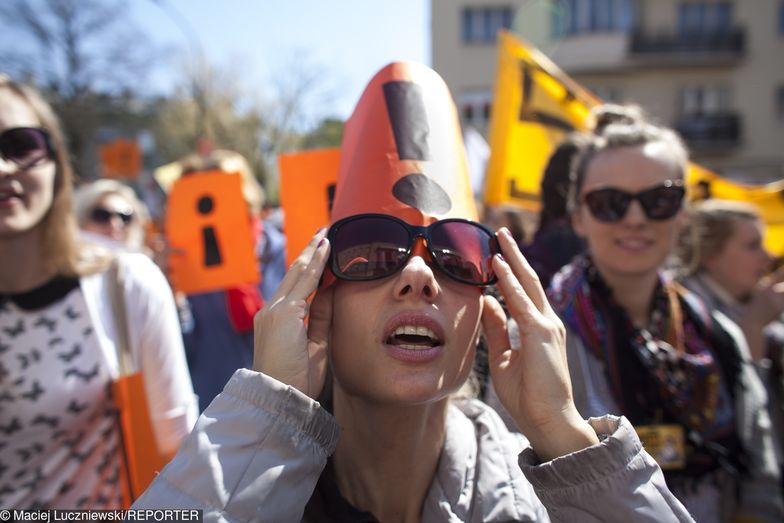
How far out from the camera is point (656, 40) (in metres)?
26.1

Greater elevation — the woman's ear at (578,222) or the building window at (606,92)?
the building window at (606,92)

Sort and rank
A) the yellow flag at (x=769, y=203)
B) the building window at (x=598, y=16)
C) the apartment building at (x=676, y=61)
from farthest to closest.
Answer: the building window at (x=598, y=16) → the apartment building at (x=676, y=61) → the yellow flag at (x=769, y=203)

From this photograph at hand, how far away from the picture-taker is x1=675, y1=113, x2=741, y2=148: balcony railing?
25.5 meters

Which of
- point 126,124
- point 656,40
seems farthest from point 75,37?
point 656,40

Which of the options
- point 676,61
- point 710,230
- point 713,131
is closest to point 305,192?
point 710,230

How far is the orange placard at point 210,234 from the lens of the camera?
3193 millimetres

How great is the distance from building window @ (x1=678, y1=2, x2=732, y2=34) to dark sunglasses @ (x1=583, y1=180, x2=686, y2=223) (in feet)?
91.8

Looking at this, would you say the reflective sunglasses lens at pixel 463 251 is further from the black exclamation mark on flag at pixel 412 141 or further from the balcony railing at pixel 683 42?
the balcony railing at pixel 683 42

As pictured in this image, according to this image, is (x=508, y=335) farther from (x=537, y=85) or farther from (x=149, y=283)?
(x=537, y=85)

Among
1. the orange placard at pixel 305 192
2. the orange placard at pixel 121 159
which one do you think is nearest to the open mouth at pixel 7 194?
the orange placard at pixel 305 192

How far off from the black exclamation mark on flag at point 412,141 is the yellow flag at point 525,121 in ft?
7.28

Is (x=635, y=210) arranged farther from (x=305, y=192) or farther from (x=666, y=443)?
(x=305, y=192)

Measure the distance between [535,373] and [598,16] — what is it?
28.2 m

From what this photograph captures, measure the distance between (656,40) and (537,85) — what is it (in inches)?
1005
